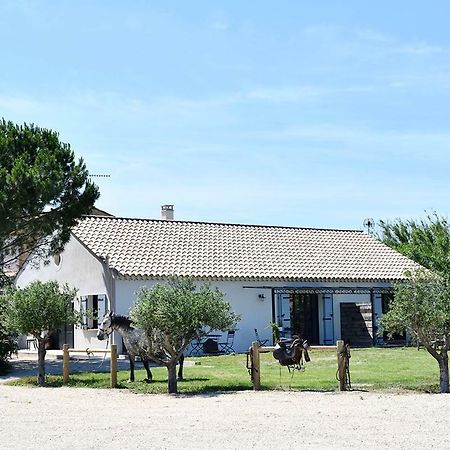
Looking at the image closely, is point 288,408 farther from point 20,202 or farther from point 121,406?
point 20,202

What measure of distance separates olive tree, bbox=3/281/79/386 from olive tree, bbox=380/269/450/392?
7.61 metres

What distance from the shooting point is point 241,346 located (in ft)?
97.1

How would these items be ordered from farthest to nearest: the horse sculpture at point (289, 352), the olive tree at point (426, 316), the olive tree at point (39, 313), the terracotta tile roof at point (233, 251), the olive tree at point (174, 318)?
the terracotta tile roof at point (233, 251)
the olive tree at point (39, 313)
the horse sculpture at point (289, 352)
the olive tree at point (174, 318)
the olive tree at point (426, 316)

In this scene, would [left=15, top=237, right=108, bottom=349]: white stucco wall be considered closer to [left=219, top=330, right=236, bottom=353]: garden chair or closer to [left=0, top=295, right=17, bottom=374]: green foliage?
[left=219, top=330, right=236, bottom=353]: garden chair

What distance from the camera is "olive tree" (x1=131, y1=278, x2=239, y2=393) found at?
16.4m

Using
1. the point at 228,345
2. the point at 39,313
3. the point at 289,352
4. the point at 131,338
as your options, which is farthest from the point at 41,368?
the point at 228,345

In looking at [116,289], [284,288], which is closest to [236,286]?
[284,288]

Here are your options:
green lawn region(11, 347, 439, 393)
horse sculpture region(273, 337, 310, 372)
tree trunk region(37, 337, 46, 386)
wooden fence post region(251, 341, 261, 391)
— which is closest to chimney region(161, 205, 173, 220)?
green lawn region(11, 347, 439, 393)

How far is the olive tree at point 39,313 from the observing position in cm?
1969

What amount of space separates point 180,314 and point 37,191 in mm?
8597

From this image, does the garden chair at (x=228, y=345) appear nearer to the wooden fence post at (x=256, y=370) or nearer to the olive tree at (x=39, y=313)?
the olive tree at (x=39, y=313)

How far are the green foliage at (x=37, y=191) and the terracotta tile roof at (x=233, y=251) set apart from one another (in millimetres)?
2821

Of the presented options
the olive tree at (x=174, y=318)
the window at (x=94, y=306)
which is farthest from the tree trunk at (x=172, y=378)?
the window at (x=94, y=306)

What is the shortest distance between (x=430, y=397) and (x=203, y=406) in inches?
150
